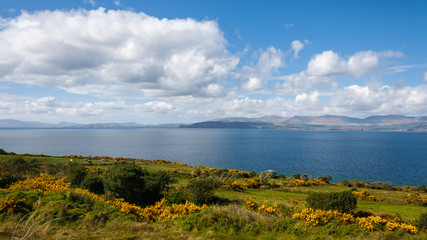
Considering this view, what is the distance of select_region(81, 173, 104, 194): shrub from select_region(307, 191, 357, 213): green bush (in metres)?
19.7

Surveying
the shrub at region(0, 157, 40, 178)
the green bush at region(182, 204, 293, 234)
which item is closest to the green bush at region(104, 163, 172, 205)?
the green bush at region(182, 204, 293, 234)

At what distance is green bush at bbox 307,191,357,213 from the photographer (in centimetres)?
1562

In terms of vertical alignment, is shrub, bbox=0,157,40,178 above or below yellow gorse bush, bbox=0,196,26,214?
below

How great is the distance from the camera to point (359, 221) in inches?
541

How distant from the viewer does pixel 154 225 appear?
1345 centimetres

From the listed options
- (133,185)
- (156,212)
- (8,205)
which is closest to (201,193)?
(156,212)

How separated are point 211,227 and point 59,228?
316 inches

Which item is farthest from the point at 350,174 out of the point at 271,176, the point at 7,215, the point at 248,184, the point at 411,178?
the point at 7,215

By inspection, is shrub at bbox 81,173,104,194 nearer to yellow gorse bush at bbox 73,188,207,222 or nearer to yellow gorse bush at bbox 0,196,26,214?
yellow gorse bush at bbox 73,188,207,222

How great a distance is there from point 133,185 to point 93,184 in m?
5.33

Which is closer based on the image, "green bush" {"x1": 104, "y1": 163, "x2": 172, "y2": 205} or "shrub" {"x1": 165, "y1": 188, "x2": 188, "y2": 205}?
"shrub" {"x1": 165, "y1": 188, "x2": 188, "y2": 205}

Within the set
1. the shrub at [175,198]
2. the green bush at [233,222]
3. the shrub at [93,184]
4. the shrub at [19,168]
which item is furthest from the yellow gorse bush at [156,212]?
the shrub at [19,168]

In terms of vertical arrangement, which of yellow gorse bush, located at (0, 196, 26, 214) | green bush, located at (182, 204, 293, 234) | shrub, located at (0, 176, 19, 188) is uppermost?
yellow gorse bush, located at (0, 196, 26, 214)

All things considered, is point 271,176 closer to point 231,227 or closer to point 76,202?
point 231,227
